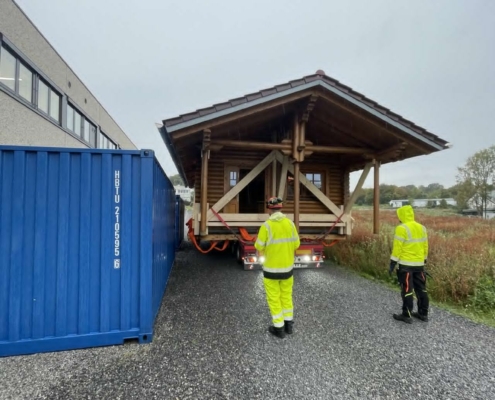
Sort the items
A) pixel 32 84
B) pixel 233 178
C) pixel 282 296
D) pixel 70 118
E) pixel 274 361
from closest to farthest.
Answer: pixel 274 361 → pixel 282 296 → pixel 233 178 → pixel 32 84 → pixel 70 118

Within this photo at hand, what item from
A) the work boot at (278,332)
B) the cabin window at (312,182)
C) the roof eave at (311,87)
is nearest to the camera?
the work boot at (278,332)

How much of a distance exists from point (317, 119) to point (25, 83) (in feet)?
32.1

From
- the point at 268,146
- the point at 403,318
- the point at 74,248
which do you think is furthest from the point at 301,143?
the point at 74,248

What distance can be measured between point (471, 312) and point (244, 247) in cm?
443

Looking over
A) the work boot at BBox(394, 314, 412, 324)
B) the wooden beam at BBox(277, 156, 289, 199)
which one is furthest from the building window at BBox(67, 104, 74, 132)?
the work boot at BBox(394, 314, 412, 324)

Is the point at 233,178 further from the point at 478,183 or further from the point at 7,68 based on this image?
the point at 478,183

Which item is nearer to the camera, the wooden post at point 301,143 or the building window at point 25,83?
the wooden post at point 301,143

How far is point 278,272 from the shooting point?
3357 mm

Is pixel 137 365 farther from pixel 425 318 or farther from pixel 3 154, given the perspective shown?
pixel 425 318

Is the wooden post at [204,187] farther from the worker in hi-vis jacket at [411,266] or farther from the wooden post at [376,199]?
the wooden post at [376,199]

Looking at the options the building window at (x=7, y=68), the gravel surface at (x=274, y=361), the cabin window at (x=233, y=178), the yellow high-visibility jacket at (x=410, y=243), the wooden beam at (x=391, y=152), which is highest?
the building window at (x=7, y=68)

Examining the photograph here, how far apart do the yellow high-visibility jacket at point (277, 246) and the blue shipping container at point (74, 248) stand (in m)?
1.55

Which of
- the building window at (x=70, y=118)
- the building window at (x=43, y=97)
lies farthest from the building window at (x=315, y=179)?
the building window at (x=70, y=118)

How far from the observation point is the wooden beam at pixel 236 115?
528cm
